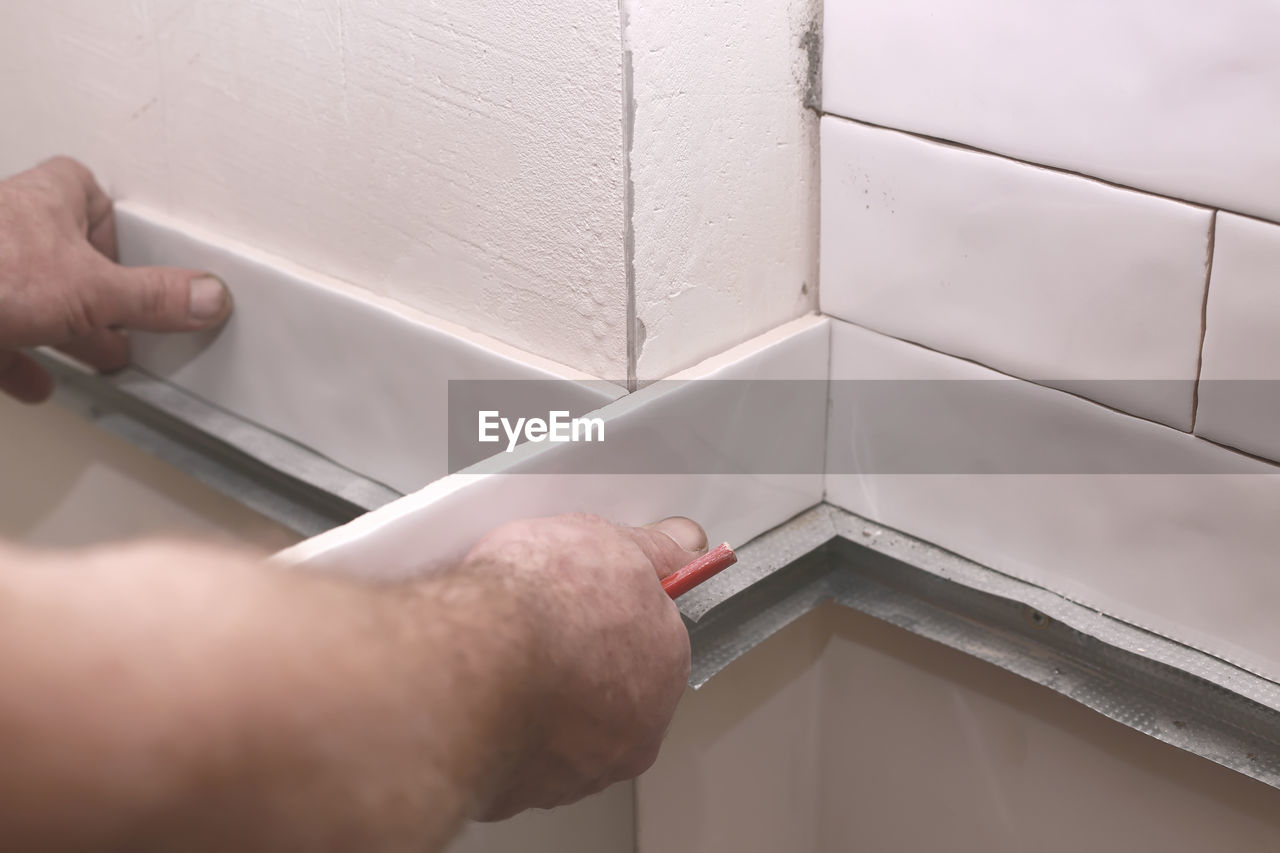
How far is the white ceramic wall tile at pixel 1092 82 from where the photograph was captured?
0.65m

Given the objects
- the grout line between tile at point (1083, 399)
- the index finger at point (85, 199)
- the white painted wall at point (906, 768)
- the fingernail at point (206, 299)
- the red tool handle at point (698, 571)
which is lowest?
the white painted wall at point (906, 768)

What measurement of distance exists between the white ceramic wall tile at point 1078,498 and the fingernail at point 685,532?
0.19m

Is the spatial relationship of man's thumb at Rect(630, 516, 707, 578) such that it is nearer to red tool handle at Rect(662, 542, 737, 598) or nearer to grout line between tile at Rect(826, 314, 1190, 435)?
red tool handle at Rect(662, 542, 737, 598)

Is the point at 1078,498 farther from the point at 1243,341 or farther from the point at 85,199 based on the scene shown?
the point at 85,199

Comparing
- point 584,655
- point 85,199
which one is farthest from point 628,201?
point 85,199

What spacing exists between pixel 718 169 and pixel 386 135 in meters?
0.26

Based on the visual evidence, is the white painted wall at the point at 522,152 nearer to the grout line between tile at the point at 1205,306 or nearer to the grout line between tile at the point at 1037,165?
the grout line between tile at the point at 1037,165

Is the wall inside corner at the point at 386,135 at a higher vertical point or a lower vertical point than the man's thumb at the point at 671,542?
higher

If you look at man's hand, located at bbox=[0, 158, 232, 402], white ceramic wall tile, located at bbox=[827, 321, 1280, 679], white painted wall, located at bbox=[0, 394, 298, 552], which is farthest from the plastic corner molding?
man's hand, located at bbox=[0, 158, 232, 402]

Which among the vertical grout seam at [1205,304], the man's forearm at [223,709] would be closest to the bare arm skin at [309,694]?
the man's forearm at [223,709]

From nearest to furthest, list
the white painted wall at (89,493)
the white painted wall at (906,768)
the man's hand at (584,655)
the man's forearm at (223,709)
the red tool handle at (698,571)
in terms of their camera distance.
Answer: the man's forearm at (223,709) < the man's hand at (584,655) < the red tool handle at (698,571) < the white painted wall at (906,768) < the white painted wall at (89,493)

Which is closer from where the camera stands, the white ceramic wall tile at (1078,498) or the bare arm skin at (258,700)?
the bare arm skin at (258,700)

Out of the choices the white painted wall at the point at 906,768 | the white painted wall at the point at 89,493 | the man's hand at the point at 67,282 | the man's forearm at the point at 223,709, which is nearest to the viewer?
the man's forearm at the point at 223,709

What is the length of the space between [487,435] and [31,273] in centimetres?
46
